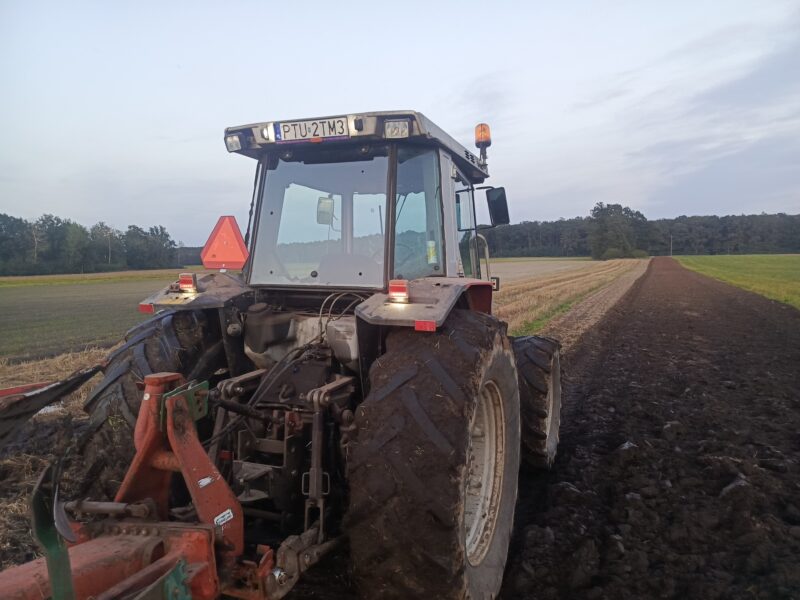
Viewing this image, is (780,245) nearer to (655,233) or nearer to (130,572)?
(655,233)

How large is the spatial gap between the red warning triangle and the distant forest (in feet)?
116

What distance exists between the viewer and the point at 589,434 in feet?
17.8

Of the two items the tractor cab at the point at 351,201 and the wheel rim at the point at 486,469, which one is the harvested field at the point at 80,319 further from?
the wheel rim at the point at 486,469

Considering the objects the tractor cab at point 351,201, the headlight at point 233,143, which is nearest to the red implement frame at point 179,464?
the tractor cab at point 351,201

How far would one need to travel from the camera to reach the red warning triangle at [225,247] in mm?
4262

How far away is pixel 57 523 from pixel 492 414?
2.19 meters

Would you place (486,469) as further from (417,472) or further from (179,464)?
(179,464)

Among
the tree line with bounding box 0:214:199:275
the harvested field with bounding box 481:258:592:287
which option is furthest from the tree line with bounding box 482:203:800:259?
the tree line with bounding box 0:214:199:275

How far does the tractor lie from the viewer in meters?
2.06

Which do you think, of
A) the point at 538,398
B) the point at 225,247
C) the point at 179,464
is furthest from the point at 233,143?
the point at 538,398

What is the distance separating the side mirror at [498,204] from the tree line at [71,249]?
176 ft

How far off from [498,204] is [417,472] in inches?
127

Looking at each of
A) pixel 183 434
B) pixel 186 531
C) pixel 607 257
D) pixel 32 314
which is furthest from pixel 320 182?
pixel 607 257

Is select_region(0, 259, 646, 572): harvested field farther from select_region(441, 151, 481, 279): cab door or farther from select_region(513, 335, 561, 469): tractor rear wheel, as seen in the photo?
select_region(441, 151, 481, 279): cab door
